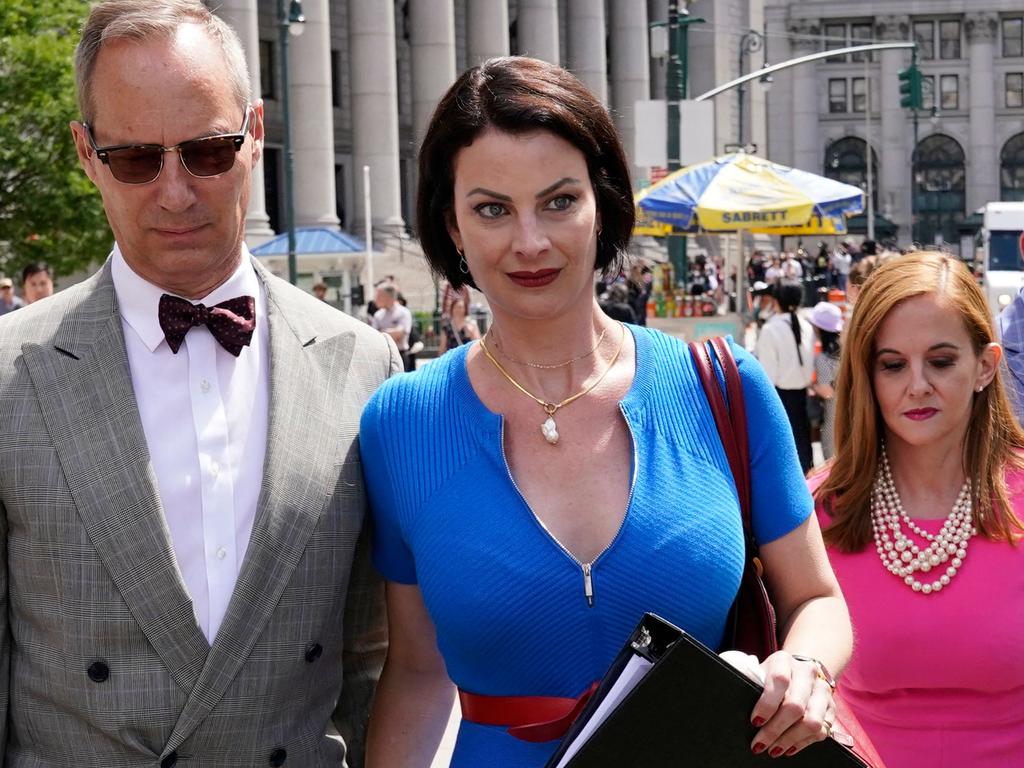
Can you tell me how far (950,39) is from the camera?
97.8 meters

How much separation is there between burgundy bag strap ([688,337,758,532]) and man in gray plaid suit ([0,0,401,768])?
0.84m

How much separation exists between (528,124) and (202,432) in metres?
0.97

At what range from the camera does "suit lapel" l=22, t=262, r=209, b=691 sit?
306cm

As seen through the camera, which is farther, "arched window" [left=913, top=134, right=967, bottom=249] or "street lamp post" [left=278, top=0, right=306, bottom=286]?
"arched window" [left=913, top=134, right=967, bottom=249]

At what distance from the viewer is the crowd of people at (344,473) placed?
9.64 ft

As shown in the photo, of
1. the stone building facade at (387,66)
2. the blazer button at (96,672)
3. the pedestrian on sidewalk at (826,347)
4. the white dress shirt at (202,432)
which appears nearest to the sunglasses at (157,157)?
the white dress shirt at (202,432)

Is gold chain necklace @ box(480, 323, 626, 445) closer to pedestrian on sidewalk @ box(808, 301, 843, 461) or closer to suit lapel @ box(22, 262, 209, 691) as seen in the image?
suit lapel @ box(22, 262, 209, 691)

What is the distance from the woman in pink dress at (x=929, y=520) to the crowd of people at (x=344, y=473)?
884mm

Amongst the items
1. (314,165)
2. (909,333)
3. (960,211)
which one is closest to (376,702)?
(909,333)

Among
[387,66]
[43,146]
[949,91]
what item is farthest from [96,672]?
[949,91]

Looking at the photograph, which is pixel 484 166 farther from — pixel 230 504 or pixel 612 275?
pixel 230 504

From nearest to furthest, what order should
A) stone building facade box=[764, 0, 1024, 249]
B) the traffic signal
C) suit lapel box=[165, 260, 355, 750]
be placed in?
1. suit lapel box=[165, 260, 355, 750]
2. the traffic signal
3. stone building facade box=[764, 0, 1024, 249]

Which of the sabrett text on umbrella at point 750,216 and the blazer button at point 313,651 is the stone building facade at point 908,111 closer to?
the sabrett text on umbrella at point 750,216

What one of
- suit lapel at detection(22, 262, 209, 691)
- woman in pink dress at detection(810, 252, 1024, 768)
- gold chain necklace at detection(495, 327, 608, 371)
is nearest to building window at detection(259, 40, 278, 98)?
woman in pink dress at detection(810, 252, 1024, 768)
